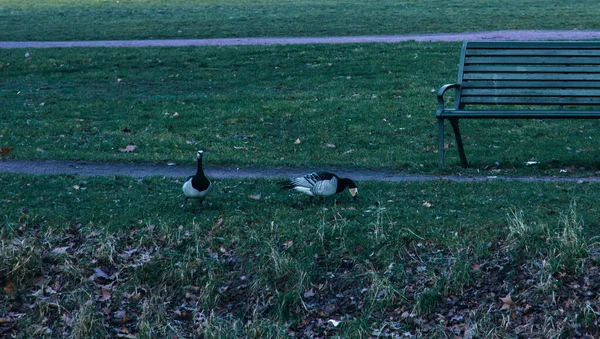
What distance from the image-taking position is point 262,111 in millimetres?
11555

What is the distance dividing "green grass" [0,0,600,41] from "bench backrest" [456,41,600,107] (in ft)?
35.6

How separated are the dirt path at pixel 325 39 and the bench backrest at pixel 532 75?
28.0 feet

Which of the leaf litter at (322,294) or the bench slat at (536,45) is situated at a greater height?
Result: the bench slat at (536,45)

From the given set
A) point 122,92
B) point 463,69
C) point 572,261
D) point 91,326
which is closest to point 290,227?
point 91,326

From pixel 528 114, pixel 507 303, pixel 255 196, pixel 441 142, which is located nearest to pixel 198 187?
pixel 255 196

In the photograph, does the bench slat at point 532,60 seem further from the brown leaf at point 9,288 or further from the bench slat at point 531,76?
the brown leaf at point 9,288

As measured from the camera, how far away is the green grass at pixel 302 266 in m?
6.06

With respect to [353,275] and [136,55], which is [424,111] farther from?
[136,55]

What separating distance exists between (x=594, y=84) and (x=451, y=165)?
1.71 meters

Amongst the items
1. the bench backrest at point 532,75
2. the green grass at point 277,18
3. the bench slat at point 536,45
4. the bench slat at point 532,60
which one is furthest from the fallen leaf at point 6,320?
the green grass at point 277,18

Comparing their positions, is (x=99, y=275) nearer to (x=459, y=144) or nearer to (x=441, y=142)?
(x=441, y=142)

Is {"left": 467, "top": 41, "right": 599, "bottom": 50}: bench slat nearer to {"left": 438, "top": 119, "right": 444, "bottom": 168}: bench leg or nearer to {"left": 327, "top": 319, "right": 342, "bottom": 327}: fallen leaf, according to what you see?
{"left": 438, "top": 119, "right": 444, "bottom": 168}: bench leg

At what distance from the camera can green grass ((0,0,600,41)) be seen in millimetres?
20234

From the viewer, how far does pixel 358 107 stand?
11602 mm
